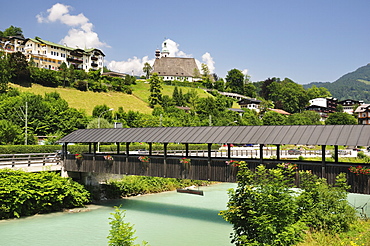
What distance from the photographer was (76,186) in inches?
1084

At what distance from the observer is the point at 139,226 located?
74.1 ft

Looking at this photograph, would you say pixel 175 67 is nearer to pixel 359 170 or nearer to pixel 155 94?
pixel 155 94

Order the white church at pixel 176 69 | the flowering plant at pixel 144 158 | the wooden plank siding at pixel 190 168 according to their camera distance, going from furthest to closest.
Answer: the white church at pixel 176 69 → the flowering plant at pixel 144 158 → the wooden plank siding at pixel 190 168

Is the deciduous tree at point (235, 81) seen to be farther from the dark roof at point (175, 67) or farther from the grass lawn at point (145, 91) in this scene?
the grass lawn at point (145, 91)

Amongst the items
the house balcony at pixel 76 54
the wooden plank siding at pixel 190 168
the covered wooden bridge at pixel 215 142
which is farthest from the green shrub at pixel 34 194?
the house balcony at pixel 76 54

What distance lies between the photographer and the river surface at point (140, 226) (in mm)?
19672

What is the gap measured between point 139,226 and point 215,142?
6446 mm

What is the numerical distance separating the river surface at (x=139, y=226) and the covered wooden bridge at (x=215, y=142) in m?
2.69

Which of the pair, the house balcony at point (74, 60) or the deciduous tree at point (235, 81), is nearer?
the house balcony at point (74, 60)

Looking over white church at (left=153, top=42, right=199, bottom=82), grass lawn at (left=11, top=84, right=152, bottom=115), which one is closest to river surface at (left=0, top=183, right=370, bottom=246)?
grass lawn at (left=11, top=84, right=152, bottom=115)

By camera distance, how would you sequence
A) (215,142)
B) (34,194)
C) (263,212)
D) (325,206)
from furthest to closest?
(34,194)
(215,142)
(325,206)
(263,212)

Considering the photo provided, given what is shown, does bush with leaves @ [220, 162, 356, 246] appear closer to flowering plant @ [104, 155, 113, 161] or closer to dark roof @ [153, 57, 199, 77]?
flowering plant @ [104, 155, 113, 161]

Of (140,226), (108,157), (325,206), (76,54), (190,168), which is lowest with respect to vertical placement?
(140,226)

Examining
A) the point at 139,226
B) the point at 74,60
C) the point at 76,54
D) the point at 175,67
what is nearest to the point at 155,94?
the point at 74,60
